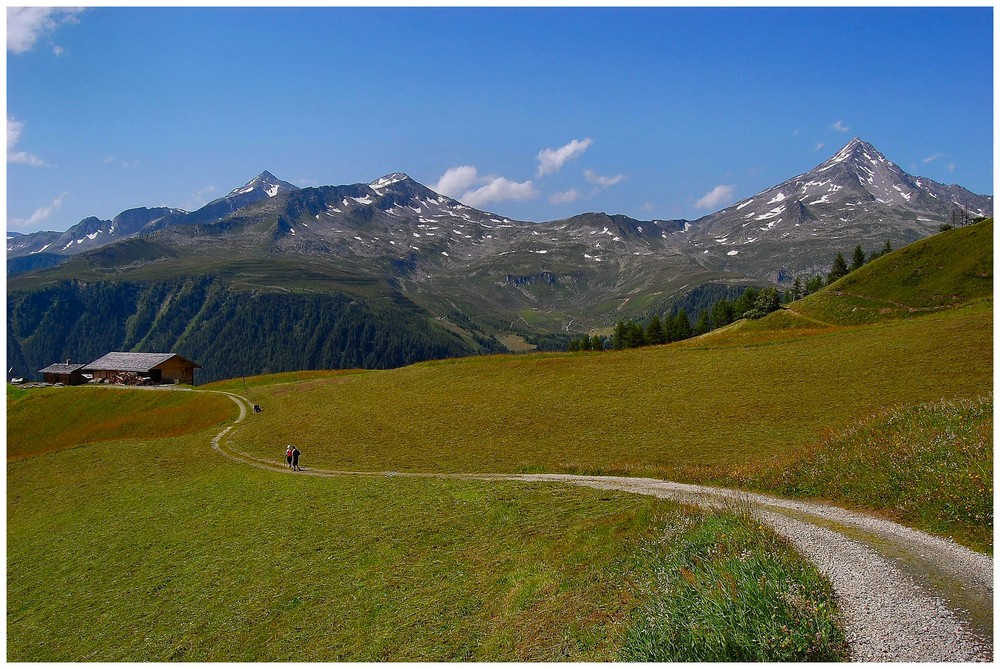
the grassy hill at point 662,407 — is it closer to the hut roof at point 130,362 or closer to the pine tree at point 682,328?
the hut roof at point 130,362

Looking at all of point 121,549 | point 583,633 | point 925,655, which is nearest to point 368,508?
Answer: point 121,549

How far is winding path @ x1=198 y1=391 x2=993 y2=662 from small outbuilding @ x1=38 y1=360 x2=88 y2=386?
156314 millimetres

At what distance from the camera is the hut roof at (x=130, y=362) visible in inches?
4510

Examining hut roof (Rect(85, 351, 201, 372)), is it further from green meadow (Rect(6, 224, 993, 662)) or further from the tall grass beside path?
the tall grass beside path

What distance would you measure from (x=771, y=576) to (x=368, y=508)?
20518 mm

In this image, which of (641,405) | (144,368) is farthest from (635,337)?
(144,368)

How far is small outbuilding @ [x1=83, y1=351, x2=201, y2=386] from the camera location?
373 feet

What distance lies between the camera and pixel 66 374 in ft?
429

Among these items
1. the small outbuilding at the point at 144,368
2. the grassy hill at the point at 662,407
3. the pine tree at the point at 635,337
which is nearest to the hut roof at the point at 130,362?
the small outbuilding at the point at 144,368

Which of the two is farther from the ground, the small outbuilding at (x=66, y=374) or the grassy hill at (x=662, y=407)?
the grassy hill at (x=662, y=407)

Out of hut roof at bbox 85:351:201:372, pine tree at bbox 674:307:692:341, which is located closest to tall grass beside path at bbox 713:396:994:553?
pine tree at bbox 674:307:692:341

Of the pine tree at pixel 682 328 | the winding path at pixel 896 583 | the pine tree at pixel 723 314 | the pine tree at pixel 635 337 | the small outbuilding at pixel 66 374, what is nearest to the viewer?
the winding path at pixel 896 583

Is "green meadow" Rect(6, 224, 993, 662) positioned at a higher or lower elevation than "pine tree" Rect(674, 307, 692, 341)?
lower

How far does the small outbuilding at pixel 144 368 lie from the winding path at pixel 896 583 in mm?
125963
